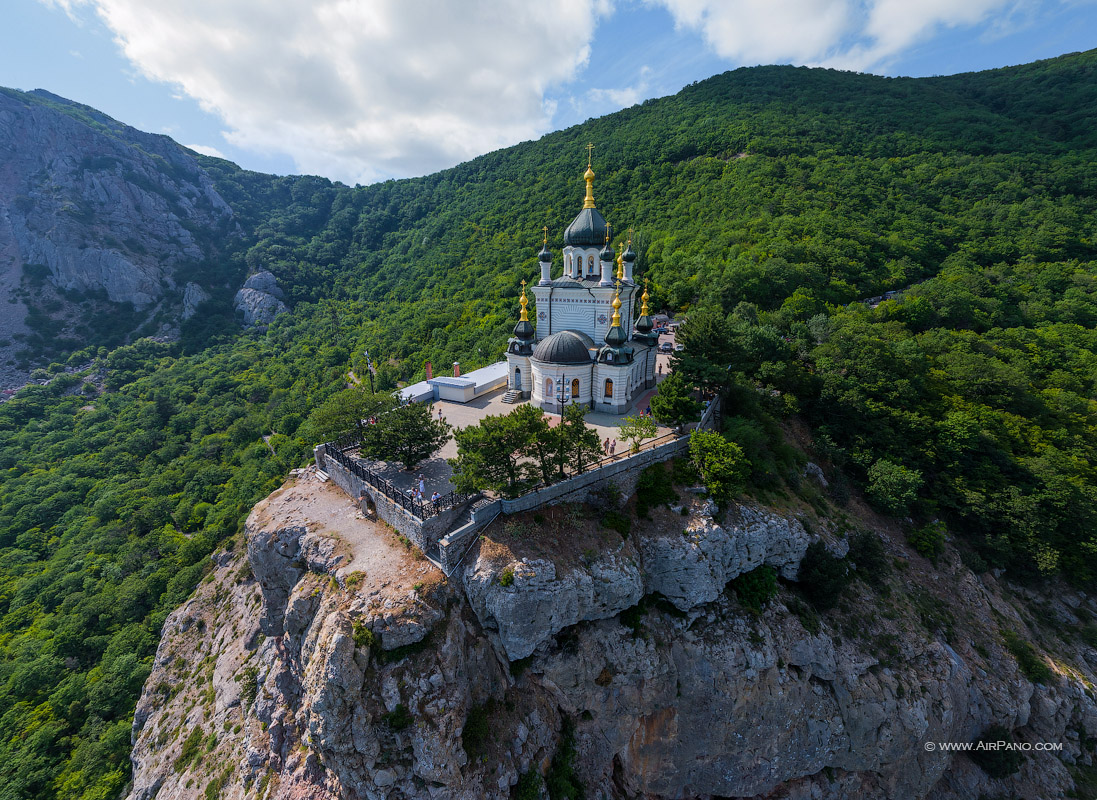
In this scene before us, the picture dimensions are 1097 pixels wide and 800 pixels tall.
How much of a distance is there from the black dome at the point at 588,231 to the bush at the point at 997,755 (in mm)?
35668

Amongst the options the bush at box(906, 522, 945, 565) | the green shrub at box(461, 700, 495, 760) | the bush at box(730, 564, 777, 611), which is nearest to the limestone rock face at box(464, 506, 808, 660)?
the bush at box(730, 564, 777, 611)

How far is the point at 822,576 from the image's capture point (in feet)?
69.1

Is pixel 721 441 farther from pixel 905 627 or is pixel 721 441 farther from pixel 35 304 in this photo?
pixel 35 304

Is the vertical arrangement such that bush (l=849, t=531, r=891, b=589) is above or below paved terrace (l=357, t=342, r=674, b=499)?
below

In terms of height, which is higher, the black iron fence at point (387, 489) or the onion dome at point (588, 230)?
the onion dome at point (588, 230)

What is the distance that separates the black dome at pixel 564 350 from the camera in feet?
88.0

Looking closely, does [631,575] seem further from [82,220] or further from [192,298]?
[82,220]

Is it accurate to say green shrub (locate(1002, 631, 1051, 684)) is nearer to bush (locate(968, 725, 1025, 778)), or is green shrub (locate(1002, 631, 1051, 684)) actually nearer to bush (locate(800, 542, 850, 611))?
bush (locate(968, 725, 1025, 778))

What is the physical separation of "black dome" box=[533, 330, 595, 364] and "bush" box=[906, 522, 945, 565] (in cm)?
2376

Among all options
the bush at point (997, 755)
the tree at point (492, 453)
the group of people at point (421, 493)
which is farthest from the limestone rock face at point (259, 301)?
the bush at point (997, 755)

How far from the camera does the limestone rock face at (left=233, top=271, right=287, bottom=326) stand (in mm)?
77938

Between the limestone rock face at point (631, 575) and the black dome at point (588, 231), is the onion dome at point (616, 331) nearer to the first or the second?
the black dome at point (588, 231)

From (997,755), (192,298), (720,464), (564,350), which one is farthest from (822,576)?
(192,298)

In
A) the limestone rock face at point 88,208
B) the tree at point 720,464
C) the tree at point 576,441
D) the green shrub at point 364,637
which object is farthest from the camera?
the limestone rock face at point 88,208
